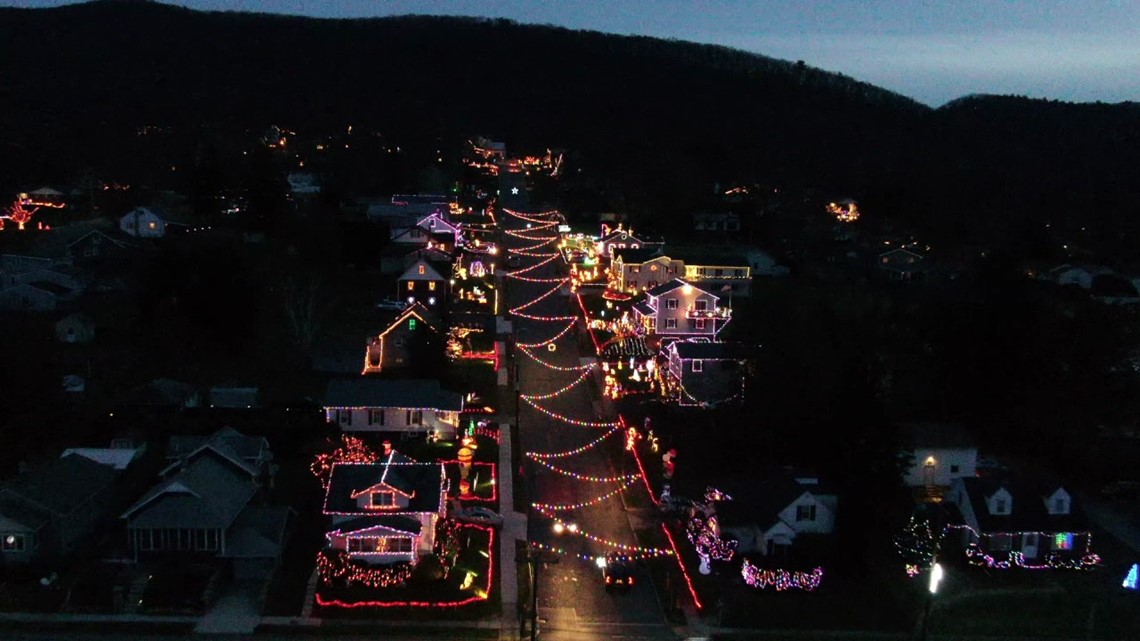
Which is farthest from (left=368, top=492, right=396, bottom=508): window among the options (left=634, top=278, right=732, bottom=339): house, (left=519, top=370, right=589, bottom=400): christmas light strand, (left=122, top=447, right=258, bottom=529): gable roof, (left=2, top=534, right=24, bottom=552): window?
(left=634, top=278, right=732, bottom=339): house

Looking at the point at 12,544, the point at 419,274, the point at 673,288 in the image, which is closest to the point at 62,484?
the point at 12,544

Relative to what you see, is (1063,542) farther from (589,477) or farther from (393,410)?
(393,410)

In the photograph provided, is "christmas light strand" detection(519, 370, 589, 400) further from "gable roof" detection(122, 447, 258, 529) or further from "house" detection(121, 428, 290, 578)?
"gable roof" detection(122, 447, 258, 529)

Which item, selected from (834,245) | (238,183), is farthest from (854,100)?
(238,183)

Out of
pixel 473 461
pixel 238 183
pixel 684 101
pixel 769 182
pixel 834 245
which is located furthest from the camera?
pixel 684 101

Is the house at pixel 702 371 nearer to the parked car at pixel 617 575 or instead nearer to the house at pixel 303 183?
the parked car at pixel 617 575

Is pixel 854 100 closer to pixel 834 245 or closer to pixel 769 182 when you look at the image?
pixel 769 182

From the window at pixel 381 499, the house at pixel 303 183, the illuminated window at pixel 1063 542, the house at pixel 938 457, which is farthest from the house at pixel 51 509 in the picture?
the house at pixel 303 183
